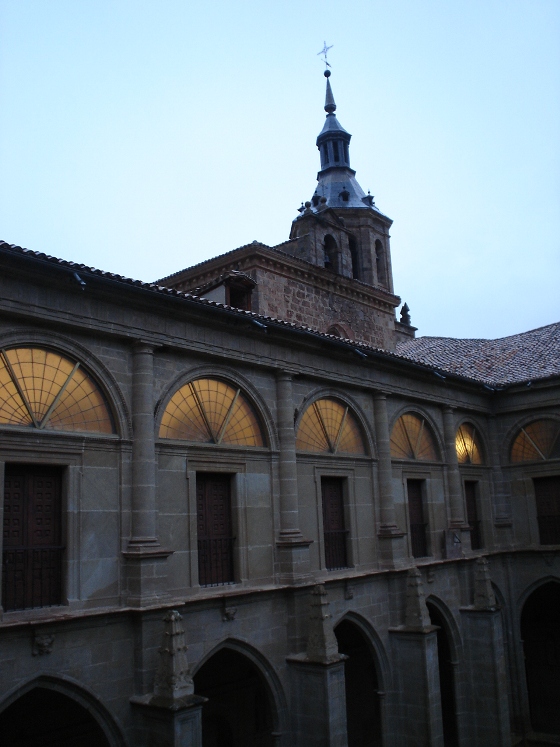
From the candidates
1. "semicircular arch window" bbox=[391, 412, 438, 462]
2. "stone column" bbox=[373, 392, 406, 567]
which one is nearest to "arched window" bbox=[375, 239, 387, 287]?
"semicircular arch window" bbox=[391, 412, 438, 462]

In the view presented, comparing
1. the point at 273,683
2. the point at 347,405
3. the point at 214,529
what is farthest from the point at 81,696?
the point at 347,405

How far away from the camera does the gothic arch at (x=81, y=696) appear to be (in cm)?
1105

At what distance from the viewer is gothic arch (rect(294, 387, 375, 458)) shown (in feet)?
56.0

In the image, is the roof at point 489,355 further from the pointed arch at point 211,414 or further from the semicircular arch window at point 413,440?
the pointed arch at point 211,414

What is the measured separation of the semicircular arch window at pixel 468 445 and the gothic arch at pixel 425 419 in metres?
1.15

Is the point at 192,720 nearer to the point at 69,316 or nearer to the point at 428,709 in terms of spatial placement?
the point at 69,316

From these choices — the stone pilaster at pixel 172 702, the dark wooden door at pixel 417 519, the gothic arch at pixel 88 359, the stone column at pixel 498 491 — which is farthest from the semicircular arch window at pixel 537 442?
the stone pilaster at pixel 172 702

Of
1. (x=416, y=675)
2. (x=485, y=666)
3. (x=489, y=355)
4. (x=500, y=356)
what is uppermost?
(x=489, y=355)

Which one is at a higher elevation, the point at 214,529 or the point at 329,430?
the point at 329,430

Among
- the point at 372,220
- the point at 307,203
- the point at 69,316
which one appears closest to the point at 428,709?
the point at 69,316

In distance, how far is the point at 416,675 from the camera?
1773 cm

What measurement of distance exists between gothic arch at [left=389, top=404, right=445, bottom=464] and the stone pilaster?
9906mm

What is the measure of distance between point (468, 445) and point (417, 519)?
14.3 feet

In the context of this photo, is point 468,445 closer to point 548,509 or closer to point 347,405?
point 548,509
